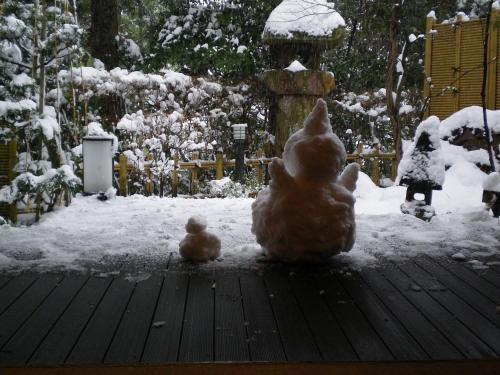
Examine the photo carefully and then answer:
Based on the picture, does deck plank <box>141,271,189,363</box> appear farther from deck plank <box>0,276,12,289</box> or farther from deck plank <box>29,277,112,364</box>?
deck plank <box>0,276,12,289</box>

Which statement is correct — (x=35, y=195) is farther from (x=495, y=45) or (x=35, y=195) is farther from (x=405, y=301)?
(x=495, y=45)

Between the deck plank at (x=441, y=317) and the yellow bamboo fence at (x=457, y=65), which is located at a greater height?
the yellow bamboo fence at (x=457, y=65)

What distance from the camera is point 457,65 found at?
8070 millimetres

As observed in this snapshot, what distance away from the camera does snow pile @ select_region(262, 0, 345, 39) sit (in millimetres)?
7801

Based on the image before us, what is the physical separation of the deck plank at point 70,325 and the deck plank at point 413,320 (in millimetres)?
1324

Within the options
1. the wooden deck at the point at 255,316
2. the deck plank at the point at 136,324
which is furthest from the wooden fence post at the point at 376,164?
the deck plank at the point at 136,324

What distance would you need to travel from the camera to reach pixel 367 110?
31.6 feet

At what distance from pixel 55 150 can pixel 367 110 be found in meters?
6.29

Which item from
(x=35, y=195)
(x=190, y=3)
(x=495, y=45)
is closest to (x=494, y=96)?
(x=495, y=45)

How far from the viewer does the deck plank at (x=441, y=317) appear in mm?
1898

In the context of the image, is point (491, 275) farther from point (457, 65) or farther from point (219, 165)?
point (457, 65)

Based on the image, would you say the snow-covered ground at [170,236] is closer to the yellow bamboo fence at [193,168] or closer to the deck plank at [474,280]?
the deck plank at [474,280]

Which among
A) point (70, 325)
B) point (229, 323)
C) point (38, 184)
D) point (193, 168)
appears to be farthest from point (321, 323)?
point (193, 168)

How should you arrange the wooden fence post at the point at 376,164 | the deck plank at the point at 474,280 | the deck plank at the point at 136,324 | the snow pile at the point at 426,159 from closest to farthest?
1. the deck plank at the point at 136,324
2. the deck plank at the point at 474,280
3. the snow pile at the point at 426,159
4. the wooden fence post at the point at 376,164
